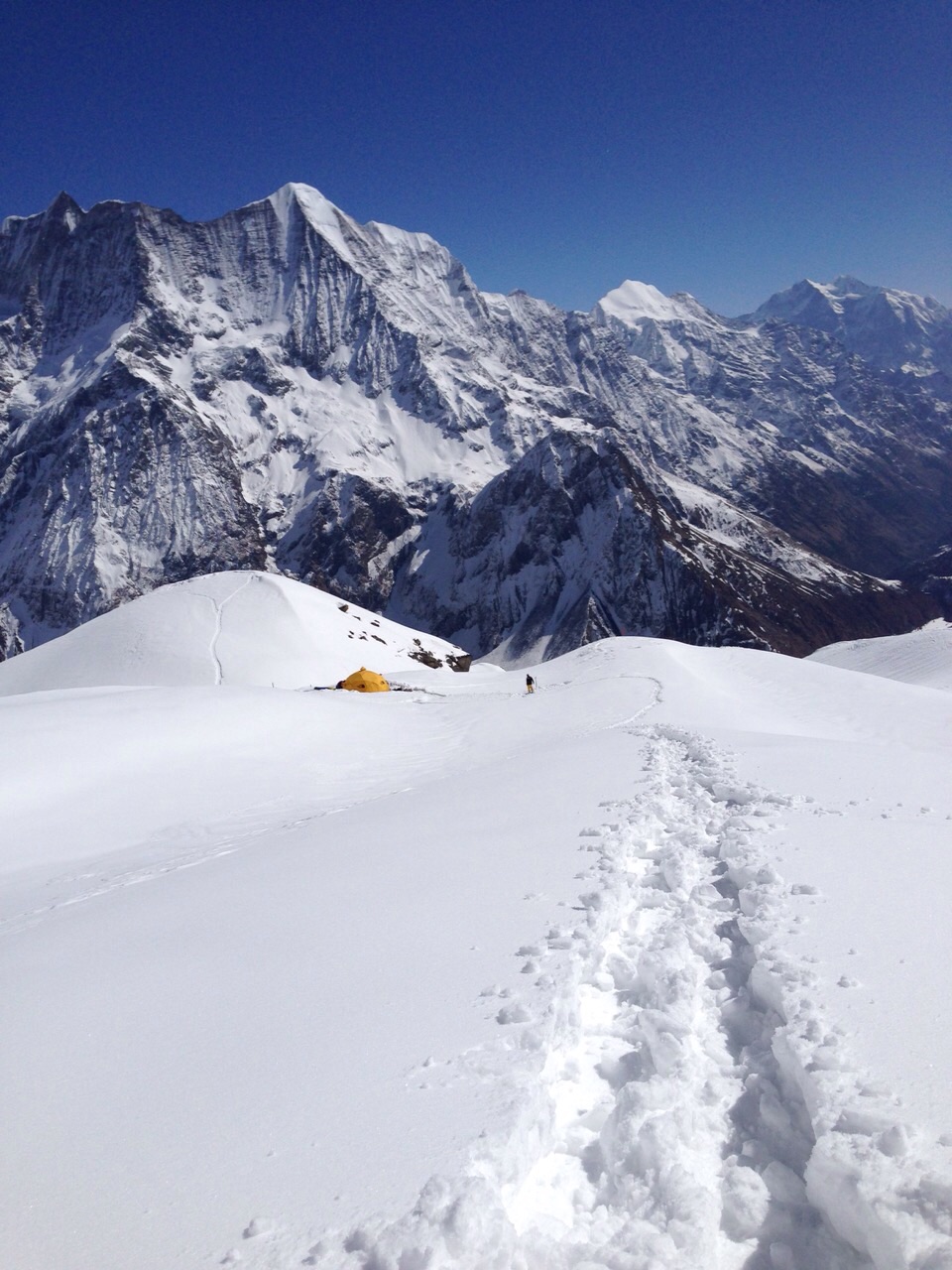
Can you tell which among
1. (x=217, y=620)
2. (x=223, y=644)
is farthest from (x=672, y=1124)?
(x=217, y=620)

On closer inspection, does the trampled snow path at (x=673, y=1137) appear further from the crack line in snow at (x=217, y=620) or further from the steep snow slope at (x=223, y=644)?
the crack line in snow at (x=217, y=620)

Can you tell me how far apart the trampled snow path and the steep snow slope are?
158 ft

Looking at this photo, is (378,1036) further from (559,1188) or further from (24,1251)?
(24,1251)

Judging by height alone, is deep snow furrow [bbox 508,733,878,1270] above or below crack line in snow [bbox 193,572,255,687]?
below

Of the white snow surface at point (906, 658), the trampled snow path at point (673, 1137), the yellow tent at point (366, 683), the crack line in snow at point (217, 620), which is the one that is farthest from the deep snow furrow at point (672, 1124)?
the crack line in snow at point (217, 620)

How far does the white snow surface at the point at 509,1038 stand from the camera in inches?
145

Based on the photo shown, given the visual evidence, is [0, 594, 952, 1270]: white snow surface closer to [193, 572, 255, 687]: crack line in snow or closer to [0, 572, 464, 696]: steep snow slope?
[0, 572, 464, 696]: steep snow slope

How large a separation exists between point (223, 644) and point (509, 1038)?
2407 inches

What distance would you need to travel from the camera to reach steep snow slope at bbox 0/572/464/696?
57.1 metres

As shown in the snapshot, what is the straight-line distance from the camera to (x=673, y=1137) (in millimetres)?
4285

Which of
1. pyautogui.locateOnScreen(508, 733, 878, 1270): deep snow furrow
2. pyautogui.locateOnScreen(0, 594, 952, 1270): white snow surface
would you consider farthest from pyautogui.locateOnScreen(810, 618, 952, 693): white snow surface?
pyautogui.locateOnScreen(508, 733, 878, 1270): deep snow furrow

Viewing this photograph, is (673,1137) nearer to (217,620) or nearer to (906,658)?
(906,658)

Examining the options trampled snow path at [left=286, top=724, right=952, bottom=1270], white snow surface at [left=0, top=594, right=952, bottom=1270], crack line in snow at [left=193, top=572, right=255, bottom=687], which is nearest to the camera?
trampled snow path at [left=286, top=724, right=952, bottom=1270]

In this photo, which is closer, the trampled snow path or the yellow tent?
the trampled snow path
